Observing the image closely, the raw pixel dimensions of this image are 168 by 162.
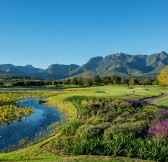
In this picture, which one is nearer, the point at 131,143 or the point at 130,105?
the point at 131,143

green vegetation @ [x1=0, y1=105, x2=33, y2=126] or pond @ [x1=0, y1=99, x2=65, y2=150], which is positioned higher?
green vegetation @ [x1=0, y1=105, x2=33, y2=126]

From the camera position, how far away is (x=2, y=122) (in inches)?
1668

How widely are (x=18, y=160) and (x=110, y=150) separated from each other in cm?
686

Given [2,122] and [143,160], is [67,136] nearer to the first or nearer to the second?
[143,160]

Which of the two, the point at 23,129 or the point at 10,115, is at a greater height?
the point at 10,115

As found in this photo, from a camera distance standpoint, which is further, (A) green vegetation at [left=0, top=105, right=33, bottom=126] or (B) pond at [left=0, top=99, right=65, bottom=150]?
(A) green vegetation at [left=0, top=105, right=33, bottom=126]

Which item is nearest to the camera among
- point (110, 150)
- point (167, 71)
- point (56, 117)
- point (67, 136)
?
point (110, 150)

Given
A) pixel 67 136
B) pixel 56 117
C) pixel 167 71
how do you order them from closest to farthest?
pixel 67 136
pixel 56 117
pixel 167 71

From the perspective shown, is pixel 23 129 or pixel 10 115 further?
pixel 10 115

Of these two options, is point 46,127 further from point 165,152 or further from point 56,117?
point 165,152

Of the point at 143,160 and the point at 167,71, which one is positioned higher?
the point at 167,71

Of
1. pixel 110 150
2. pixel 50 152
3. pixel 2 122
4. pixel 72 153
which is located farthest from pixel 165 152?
pixel 2 122

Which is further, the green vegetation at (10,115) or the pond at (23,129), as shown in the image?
the green vegetation at (10,115)

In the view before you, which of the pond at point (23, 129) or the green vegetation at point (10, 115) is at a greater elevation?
the green vegetation at point (10, 115)
